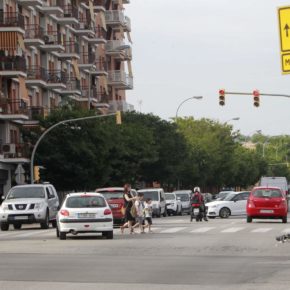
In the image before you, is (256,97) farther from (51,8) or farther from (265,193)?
(51,8)

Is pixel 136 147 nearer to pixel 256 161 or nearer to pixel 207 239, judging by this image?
pixel 207 239

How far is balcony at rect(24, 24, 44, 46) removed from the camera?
246 ft

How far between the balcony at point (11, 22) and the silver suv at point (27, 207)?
1056 inches

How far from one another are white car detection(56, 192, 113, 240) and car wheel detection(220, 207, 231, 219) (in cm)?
2454

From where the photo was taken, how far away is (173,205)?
239ft

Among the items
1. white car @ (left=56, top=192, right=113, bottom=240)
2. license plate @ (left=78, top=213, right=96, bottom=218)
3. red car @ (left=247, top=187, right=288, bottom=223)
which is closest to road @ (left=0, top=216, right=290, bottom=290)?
white car @ (left=56, top=192, right=113, bottom=240)

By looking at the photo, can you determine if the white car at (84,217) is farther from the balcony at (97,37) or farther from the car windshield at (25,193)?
the balcony at (97,37)

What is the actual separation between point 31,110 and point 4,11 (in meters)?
7.97

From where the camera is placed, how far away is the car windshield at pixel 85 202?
3309 centimetres

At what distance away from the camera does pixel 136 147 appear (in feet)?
273

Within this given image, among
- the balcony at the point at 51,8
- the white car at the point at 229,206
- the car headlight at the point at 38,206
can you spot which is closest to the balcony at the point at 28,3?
the balcony at the point at 51,8

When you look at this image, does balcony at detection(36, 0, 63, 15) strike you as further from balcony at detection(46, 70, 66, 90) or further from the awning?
the awning

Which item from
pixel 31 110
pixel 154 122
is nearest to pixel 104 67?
pixel 154 122

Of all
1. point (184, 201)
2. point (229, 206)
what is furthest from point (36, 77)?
point (229, 206)
